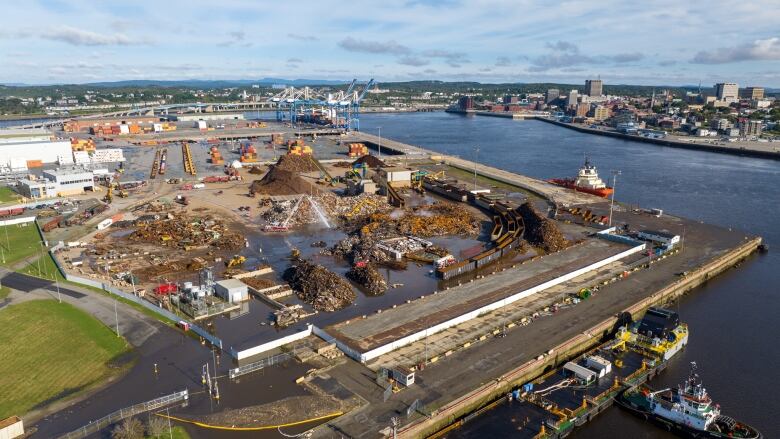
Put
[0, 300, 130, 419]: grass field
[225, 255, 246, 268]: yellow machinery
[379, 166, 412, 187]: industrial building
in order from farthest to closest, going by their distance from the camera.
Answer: [379, 166, 412, 187]: industrial building < [225, 255, 246, 268]: yellow machinery < [0, 300, 130, 419]: grass field

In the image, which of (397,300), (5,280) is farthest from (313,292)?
(5,280)

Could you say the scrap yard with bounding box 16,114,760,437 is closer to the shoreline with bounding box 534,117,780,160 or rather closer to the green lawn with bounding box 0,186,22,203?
the green lawn with bounding box 0,186,22,203

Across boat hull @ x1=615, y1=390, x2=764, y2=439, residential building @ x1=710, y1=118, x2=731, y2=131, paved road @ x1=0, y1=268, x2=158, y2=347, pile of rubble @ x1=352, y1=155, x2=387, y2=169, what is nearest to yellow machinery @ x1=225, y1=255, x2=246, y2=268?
paved road @ x1=0, y1=268, x2=158, y2=347

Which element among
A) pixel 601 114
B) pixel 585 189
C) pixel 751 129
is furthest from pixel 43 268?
pixel 601 114

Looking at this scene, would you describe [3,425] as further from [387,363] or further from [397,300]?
[397,300]

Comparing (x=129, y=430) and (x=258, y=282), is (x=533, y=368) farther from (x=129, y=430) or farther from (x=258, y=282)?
(x=258, y=282)

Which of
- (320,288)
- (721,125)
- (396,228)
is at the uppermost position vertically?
(721,125)

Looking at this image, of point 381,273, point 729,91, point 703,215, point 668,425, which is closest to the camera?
point 668,425
